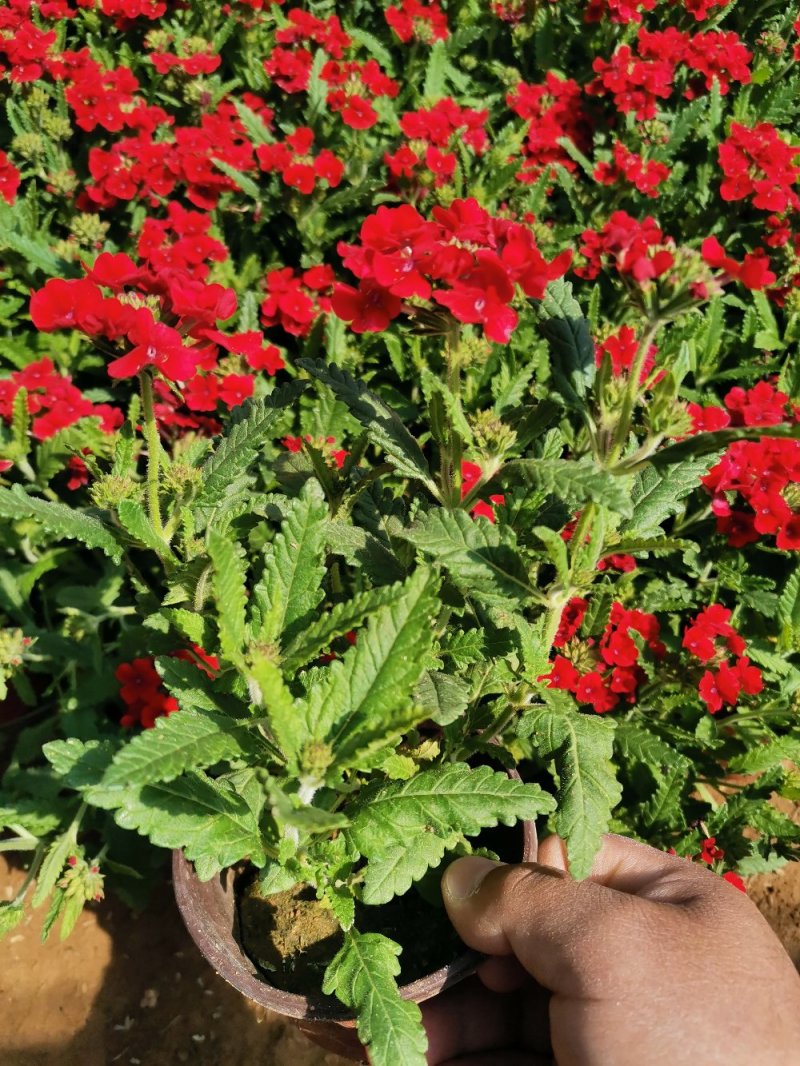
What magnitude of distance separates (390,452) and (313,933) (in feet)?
3.21

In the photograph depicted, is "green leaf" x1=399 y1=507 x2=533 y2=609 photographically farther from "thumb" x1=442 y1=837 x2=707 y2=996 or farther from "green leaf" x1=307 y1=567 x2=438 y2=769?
"thumb" x1=442 y1=837 x2=707 y2=996

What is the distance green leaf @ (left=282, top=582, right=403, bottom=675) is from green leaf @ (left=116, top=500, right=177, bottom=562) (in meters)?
0.28

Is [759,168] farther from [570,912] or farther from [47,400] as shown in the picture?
[570,912]

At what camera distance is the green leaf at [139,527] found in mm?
1111

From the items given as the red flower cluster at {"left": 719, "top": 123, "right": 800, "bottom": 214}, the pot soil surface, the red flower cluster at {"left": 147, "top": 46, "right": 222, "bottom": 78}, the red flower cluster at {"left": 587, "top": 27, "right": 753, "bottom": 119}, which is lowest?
the pot soil surface

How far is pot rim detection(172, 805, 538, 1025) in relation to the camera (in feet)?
4.04

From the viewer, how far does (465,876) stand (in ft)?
4.27

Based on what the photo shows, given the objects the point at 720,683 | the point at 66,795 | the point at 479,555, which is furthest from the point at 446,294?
the point at 66,795

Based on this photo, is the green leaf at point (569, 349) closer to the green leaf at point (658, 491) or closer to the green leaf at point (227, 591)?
the green leaf at point (658, 491)

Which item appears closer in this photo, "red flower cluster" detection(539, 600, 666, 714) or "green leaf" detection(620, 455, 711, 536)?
"green leaf" detection(620, 455, 711, 536)

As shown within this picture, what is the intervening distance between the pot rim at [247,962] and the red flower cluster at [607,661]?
459 mm

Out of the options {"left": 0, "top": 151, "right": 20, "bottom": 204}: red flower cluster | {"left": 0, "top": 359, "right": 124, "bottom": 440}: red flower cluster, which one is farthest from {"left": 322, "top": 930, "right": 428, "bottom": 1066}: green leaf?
{"left": 0, "top": 151, "right": 20, "bottom": 204}: red flower cluster

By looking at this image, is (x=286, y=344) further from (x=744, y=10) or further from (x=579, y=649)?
(x=744, y=10)

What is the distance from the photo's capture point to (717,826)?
1850mm
